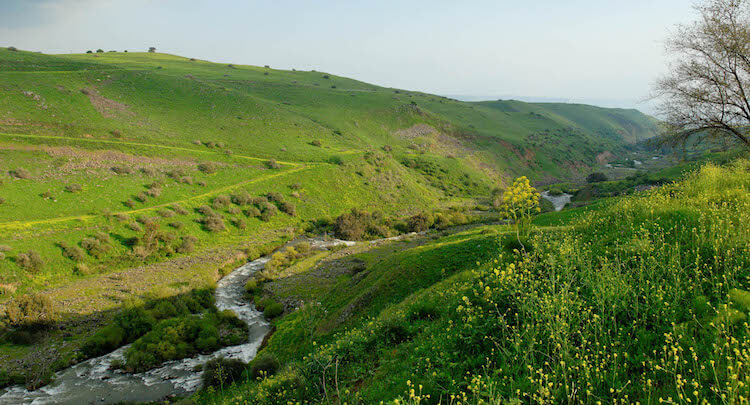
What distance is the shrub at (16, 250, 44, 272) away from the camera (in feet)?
101

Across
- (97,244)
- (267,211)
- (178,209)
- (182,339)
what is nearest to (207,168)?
(178,209)

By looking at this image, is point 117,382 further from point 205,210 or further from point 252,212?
point 252,212

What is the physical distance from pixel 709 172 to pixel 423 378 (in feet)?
54.8

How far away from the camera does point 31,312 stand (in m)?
24.5

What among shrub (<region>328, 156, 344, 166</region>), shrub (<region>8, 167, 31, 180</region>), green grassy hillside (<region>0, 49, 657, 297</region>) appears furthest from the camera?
shrub (<region>328, 156, 344, 166</region>)

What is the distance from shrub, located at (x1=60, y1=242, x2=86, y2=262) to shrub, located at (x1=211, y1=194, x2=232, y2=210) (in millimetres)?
17159

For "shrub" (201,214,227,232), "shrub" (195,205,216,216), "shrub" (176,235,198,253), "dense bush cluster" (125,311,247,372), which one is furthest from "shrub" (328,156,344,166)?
"dense bush cluster" (125,311,247,372)

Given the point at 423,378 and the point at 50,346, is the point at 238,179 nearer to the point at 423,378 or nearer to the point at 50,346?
the point at 50,346

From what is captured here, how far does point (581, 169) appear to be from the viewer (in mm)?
117688

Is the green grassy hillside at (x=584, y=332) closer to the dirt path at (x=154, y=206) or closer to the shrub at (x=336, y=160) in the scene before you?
the dirt path at (x=154, y=206)

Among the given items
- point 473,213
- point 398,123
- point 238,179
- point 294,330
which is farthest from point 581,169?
point 294,330

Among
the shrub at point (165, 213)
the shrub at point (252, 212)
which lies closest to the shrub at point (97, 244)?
the shrub at point (165, 213)

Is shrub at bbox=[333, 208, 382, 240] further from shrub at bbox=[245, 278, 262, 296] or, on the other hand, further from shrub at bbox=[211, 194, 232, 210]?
shrub at bbox=[245, 278, 262, 296]

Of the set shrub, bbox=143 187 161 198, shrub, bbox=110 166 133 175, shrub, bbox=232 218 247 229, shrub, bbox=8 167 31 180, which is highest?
shrub, bbox=110 166 133 175
